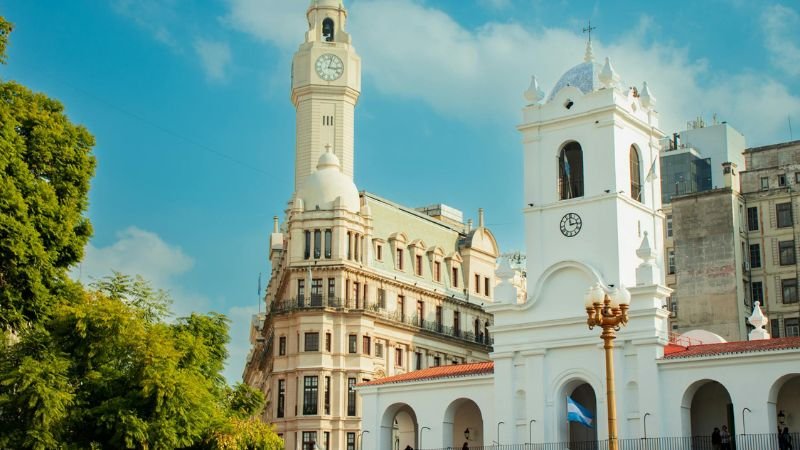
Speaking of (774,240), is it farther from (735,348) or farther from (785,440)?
(785,440)

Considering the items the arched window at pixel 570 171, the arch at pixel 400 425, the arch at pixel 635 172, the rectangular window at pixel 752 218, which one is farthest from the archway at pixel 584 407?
the rectangular window at pixel 752 218

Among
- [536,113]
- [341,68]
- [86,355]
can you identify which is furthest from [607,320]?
[341,68]

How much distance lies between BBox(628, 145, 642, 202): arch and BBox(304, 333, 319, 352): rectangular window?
86.6 ft

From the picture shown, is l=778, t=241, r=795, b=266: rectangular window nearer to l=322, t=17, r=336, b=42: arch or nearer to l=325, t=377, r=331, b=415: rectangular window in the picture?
l=325, t=377, r=331, b=415: rectangular window

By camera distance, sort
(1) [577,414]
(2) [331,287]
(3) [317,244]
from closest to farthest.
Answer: (1) [577,414], (2) [331,287], (3) [317,244]

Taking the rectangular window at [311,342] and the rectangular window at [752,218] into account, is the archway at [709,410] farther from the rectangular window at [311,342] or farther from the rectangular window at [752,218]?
the rectangular window at [752,218]

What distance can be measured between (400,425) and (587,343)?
45.5 feet

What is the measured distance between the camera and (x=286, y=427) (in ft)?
238

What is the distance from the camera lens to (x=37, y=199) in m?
40.2

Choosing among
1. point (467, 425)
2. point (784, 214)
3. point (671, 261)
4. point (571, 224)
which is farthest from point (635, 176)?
point (671, 261)

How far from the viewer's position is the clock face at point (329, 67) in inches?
3526

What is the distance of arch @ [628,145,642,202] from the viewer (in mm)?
53688

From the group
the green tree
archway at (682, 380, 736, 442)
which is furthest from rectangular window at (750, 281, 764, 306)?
the green tree

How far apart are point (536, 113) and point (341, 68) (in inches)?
1469
